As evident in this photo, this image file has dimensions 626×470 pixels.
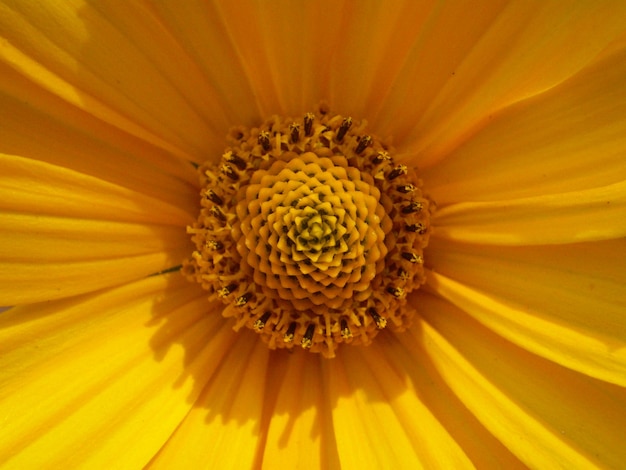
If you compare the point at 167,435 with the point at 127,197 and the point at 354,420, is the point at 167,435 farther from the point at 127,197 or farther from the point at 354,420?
the point at 127,197

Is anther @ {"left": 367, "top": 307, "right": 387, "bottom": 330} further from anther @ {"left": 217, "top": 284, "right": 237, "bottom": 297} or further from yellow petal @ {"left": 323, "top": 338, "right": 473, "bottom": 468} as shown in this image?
anther @ {"left": 217, "top": 284, "right": 237, "bottom": 297}

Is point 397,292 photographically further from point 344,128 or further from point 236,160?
point 236,160

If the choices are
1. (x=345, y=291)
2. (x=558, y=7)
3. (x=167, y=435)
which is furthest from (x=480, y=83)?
(x=167, y=435)

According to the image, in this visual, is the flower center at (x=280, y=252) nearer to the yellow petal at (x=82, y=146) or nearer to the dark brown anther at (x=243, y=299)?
the dark brown anther at (x=243, y=299)

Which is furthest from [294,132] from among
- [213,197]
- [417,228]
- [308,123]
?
[417,228]

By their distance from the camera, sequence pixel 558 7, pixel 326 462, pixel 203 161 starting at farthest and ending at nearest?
pixel 203 161 < pixel 326 462 < pixel 558 7

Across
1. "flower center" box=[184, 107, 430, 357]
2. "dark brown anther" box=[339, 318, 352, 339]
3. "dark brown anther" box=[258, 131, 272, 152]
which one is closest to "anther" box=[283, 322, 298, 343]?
"flower center" box=[184, 107, 430, 357]
